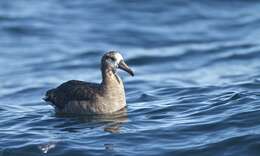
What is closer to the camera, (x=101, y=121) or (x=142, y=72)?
(x=101, y=121)

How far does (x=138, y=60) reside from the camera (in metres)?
27.4

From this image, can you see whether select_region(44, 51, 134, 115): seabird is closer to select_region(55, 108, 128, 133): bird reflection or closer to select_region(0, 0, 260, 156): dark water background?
select_region(55, 108, 128, 133): bird reflection

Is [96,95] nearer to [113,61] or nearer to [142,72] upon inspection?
[113,61]

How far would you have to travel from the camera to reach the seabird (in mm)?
17672

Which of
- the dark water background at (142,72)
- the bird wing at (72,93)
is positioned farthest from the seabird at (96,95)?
the dark water background at (142,72)

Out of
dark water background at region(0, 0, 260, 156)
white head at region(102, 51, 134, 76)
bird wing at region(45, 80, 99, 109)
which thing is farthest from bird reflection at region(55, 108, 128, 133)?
white head at region(102, 51, 134, 76)

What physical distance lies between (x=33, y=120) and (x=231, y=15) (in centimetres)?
1721

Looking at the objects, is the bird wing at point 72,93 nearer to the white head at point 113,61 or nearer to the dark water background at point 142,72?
the dark water background at point 142,72

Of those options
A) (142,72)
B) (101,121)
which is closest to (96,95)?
(101,121)

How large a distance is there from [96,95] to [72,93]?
46 centimetres

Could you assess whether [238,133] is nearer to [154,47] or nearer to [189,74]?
[189,74]

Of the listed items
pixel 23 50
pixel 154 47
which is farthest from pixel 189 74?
pixel 23 50

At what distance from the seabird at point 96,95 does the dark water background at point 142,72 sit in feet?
0.92

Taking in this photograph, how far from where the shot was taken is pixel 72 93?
17.9m
